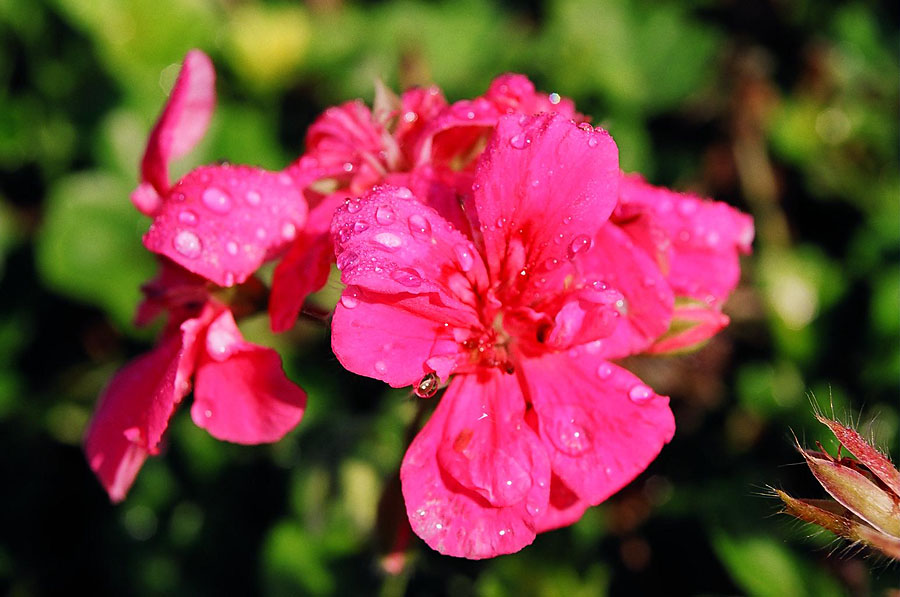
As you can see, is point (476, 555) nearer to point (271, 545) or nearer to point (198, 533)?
point (271, 545)

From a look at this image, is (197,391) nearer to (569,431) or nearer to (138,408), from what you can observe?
(138,408)

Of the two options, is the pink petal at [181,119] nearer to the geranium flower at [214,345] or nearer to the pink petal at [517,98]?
the geranium flower at [214,345]

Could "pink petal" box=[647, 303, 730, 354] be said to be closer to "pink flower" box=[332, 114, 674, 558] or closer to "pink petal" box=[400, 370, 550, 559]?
"pink flower" box=[332, 114, 674, 558]

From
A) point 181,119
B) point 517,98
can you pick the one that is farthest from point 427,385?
point 181,119

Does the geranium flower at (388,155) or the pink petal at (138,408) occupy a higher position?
the geranium flower at (388,155)

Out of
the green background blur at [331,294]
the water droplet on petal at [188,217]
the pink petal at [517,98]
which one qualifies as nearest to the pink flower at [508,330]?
the pink petal at [517,98]

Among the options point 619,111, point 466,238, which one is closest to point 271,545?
point 466,238
